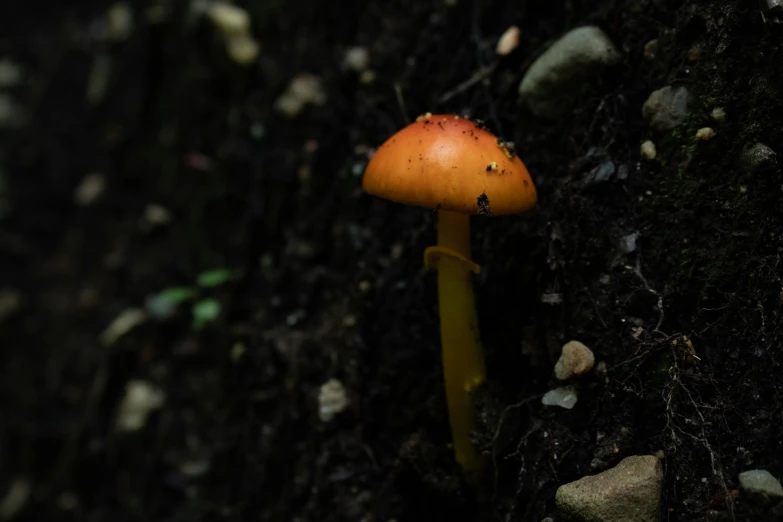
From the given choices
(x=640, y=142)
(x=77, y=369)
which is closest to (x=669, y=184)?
(x=640, y=142)

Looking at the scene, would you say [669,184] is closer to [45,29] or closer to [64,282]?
[64,282]

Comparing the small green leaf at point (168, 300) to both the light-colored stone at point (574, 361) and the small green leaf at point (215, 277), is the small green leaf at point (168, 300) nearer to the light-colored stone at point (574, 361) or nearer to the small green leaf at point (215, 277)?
the small green leaf at point (215, 277)

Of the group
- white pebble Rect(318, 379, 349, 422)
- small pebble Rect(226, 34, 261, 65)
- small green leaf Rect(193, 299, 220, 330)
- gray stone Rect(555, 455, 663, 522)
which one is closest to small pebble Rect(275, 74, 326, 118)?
small pebble Rect(226, 34, 261, 65)

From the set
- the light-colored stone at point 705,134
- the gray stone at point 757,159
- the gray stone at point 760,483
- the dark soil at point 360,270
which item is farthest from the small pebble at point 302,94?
the gray stone at point 760,483

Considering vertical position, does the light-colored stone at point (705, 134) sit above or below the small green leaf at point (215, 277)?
above

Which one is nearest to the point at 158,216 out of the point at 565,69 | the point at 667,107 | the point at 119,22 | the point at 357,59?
the point at 119,22

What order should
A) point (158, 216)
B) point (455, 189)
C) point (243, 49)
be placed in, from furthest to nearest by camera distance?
point (158, 216), point (243, 49), point (455, 189)

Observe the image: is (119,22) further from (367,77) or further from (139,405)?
(139,405)
